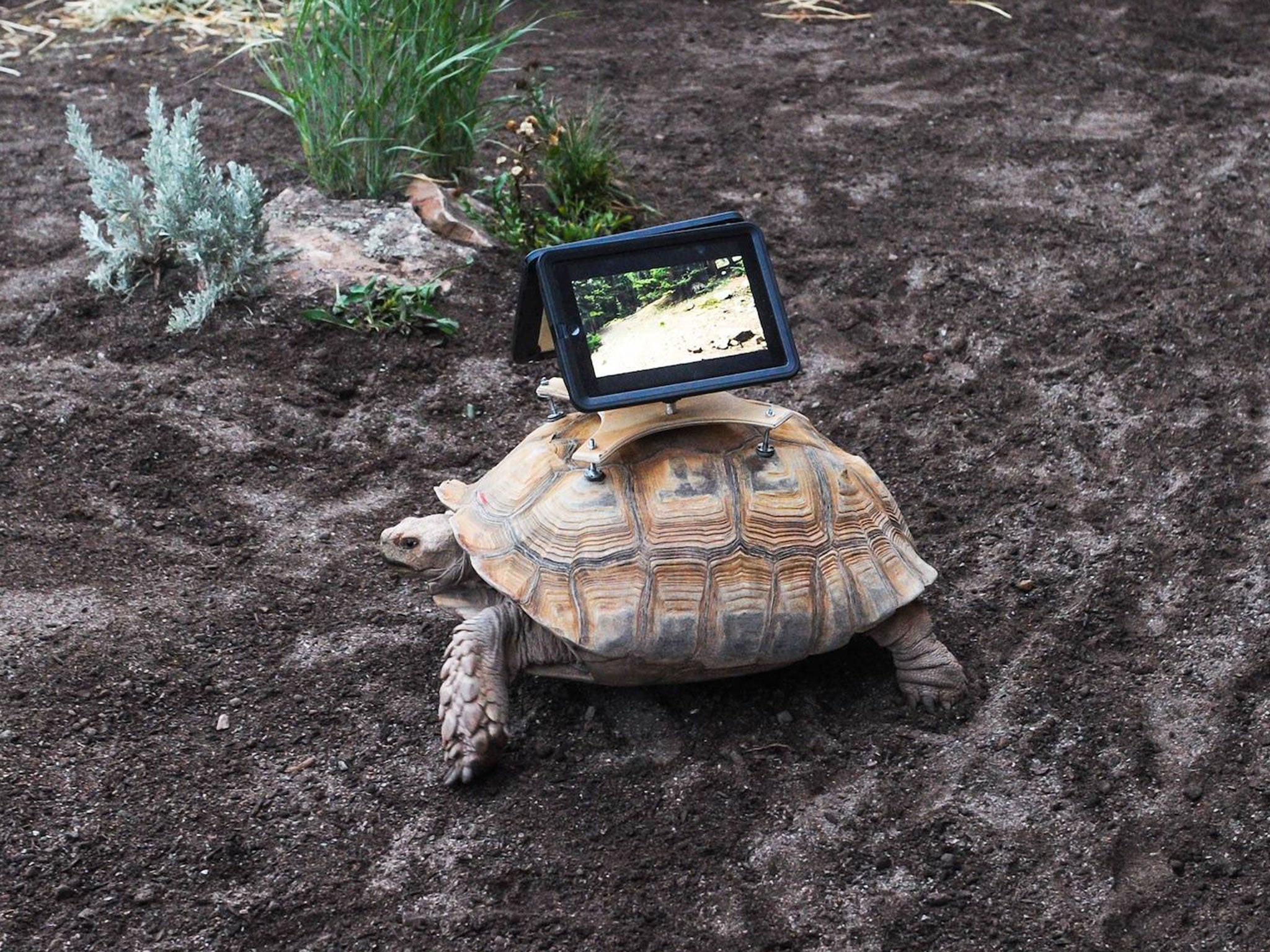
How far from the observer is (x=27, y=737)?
9.44 ft

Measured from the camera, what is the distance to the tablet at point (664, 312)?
2713 millimetres

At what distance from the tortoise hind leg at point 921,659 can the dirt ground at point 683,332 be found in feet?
2.44

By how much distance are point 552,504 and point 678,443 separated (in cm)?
31

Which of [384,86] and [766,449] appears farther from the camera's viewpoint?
[384,86]

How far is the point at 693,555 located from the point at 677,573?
0.05 meters

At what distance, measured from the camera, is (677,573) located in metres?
2.79

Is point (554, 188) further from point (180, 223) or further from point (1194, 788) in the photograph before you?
point (1194, 788)

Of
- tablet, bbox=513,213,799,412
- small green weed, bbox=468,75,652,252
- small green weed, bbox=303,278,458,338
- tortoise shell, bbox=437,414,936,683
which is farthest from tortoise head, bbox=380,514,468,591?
small green weed, bbox=468,75,652,252

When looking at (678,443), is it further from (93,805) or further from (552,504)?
(93,805)

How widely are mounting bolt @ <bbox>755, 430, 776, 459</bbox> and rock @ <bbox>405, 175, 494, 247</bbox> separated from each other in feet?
7.70

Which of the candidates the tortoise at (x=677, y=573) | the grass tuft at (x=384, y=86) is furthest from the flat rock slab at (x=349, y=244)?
the tortoise at (x=677, y=573)

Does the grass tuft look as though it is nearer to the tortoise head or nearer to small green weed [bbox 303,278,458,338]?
small green weed [bbox 303,278,458,338]

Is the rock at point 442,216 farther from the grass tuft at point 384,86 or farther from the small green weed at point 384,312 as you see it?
the small green weed at point 384,312

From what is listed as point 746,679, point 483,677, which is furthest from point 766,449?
point 483,677
